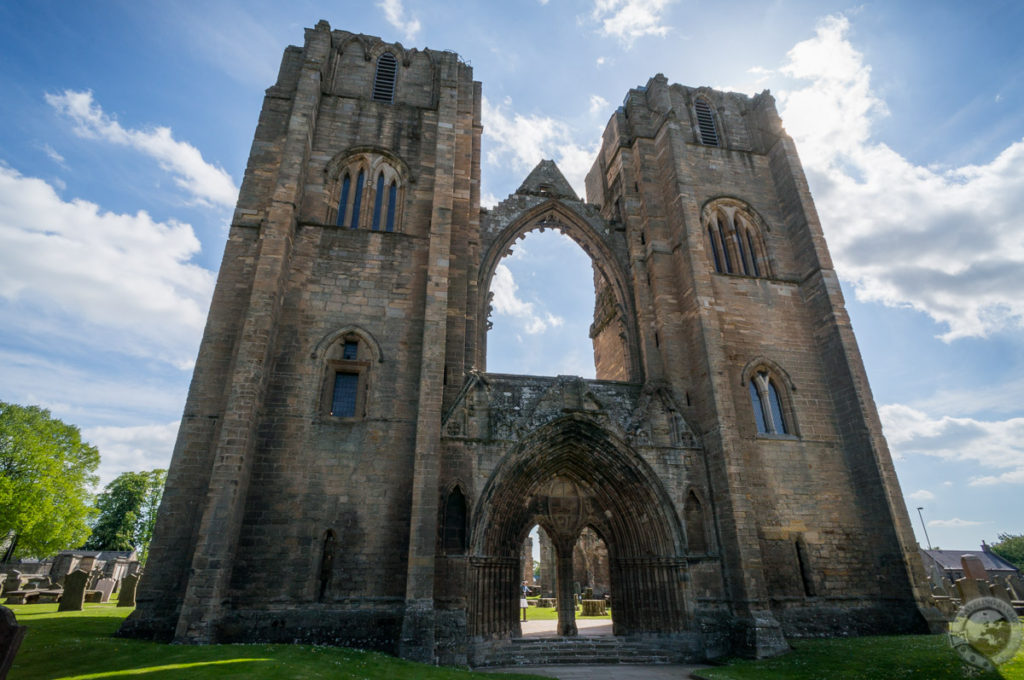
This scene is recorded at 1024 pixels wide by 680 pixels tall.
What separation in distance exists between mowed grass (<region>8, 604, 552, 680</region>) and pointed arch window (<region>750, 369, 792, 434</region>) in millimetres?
9672

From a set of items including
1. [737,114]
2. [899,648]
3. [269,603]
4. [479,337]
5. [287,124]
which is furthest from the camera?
[737,114]

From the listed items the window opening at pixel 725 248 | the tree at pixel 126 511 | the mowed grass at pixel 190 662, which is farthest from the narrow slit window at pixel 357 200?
the tree at pixel 126 511

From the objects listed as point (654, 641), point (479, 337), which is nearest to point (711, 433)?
point (654, 641)

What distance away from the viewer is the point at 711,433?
45.0 ft

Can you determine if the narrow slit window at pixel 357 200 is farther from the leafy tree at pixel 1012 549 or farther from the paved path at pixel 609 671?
the leafy tree at pixel 1012 549

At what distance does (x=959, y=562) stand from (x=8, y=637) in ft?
211

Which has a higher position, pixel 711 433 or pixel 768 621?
pixel 711 433

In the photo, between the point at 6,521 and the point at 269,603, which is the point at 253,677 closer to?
the point at 269,603

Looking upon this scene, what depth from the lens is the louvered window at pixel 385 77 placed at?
1828 cm

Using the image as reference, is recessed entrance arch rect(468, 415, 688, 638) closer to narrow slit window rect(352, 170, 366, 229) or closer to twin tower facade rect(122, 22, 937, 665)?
twin tower facade rect(122, 22, 937, 665)

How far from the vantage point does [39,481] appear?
25688 millimetres

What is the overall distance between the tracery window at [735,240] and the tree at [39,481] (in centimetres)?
3166

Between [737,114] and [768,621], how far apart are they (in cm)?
1825

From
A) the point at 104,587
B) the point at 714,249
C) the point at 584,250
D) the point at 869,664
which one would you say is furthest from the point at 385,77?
the point at 104,587
